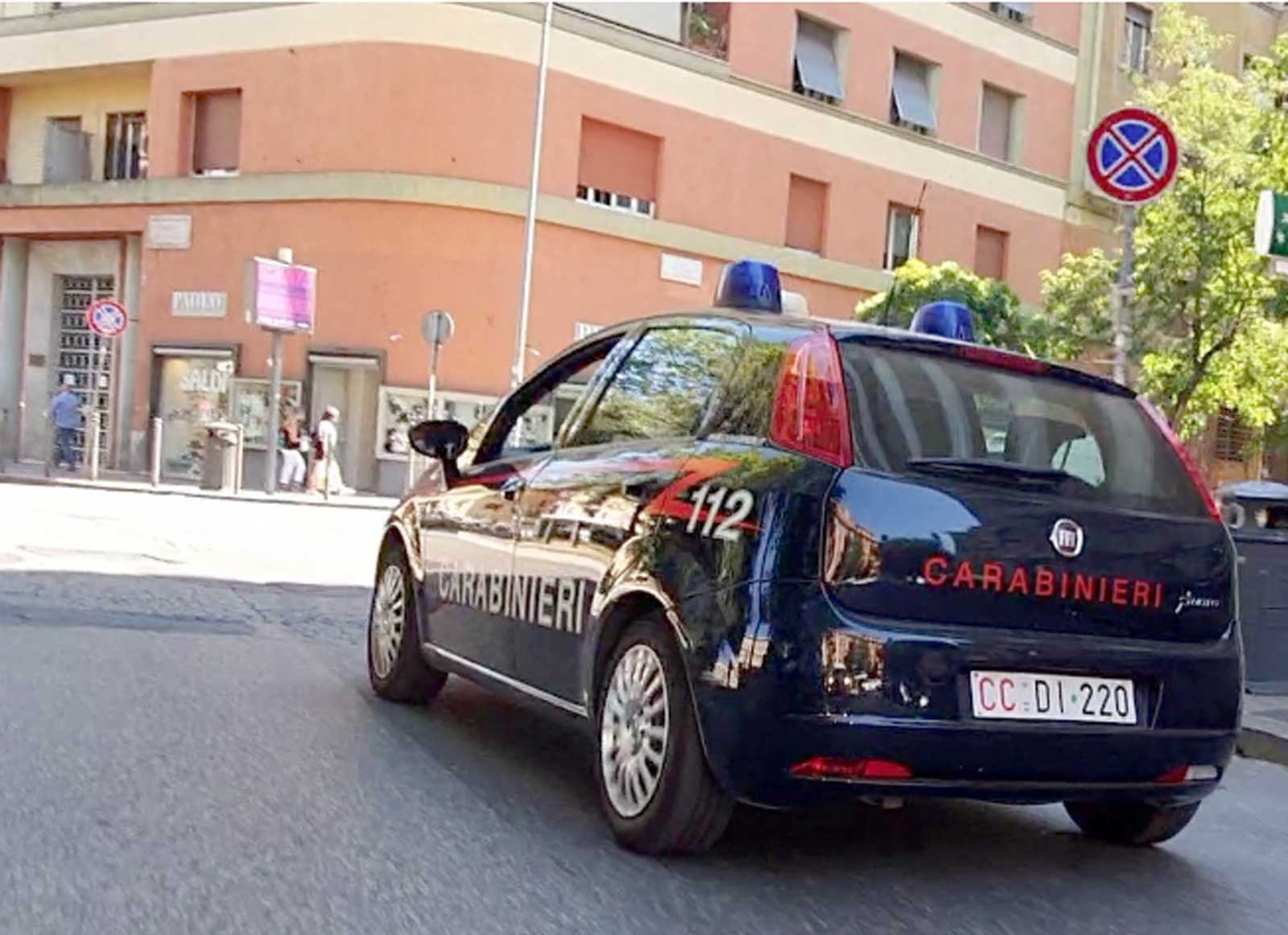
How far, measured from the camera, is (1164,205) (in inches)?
816

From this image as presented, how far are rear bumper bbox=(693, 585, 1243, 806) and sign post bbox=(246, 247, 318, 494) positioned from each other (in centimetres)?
2040

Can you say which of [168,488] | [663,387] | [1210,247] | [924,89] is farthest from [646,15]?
[663,387]

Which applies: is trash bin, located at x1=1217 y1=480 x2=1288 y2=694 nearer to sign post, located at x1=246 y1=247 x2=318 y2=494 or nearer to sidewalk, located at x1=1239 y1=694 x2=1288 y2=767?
sidewalk, located at x1=1239 y1=694 x2=1288 y2=767

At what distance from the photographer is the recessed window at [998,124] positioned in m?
35.1

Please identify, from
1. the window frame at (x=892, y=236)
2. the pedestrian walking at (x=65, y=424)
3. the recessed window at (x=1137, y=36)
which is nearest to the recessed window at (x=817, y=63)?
the window frame at (x=892, y=236)

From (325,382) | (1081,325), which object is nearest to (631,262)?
(325,382)

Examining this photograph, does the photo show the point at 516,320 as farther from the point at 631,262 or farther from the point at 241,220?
the point at 241,220

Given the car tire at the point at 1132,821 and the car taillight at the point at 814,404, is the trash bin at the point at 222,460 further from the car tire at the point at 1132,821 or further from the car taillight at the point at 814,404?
the car taillight at the point at 814,404

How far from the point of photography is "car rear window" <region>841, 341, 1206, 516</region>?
422 centimetres

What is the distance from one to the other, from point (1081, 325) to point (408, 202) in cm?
1144

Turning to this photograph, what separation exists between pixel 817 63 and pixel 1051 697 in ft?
94.5

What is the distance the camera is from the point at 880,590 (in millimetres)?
4004

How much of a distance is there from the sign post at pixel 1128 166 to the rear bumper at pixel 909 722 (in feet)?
18.1

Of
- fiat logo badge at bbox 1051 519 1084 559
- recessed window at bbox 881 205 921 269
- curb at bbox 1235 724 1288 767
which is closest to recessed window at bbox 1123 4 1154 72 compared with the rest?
recessed window at bbox 881 205 921 269
